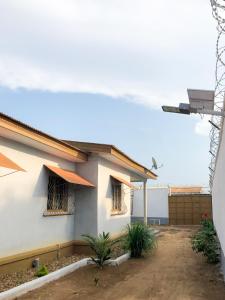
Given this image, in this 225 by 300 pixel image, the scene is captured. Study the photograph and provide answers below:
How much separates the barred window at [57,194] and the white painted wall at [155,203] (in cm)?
1946

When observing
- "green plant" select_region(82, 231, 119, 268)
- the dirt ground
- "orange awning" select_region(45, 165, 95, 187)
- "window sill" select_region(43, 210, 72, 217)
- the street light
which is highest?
the street light

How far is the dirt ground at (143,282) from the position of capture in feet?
25.9

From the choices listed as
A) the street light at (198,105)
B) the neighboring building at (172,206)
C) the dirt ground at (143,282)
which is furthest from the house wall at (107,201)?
the neighboring building at (172,206)

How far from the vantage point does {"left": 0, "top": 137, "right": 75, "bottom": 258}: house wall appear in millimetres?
9172

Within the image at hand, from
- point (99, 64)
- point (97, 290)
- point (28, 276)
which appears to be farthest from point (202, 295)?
point (99, 64)

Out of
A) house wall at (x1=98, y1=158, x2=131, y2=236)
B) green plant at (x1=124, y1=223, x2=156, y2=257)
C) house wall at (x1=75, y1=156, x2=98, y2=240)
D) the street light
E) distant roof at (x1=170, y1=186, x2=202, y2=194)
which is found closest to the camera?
the street light

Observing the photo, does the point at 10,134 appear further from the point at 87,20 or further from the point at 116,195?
the point at 116,195

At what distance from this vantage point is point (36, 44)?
955 centimetres

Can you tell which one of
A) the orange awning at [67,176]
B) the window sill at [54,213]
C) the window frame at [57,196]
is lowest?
the window sill at [54,213]

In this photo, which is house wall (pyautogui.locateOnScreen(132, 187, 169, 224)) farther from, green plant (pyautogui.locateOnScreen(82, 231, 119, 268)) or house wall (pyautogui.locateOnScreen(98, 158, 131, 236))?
green plant (pyautogui.locateOnScreen(82, 231, 119, 268))

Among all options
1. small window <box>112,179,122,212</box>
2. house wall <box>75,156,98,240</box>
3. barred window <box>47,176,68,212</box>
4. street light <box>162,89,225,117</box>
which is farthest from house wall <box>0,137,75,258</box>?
street light <box>162,89,225,117</box>

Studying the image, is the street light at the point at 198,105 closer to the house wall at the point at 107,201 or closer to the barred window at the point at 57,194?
the barred window at the point at 57,194

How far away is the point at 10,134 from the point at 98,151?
417cm

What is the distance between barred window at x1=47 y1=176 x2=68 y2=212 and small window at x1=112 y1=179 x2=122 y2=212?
2934 millimetres
